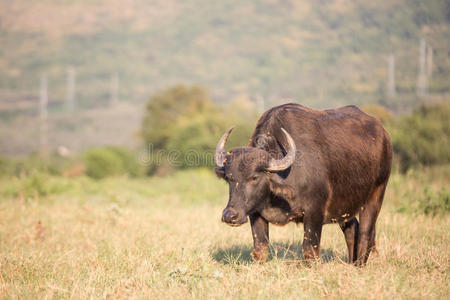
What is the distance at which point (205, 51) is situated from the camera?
8338 centimetres

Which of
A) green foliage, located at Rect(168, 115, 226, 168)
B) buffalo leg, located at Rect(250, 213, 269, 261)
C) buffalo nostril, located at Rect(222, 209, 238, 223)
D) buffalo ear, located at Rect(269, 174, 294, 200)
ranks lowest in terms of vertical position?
green foliage, located at Rect(168, 115, 226, 168)

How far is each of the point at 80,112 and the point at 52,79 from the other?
22740 millimetres

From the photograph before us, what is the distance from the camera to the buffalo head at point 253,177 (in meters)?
5.31

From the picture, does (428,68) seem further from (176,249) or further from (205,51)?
(205,51)

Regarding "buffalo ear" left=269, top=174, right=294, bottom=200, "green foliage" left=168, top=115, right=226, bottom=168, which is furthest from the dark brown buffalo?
"green foliage" left=168, top=115, right=226, bottom=168

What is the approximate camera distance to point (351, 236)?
6465 millimetres

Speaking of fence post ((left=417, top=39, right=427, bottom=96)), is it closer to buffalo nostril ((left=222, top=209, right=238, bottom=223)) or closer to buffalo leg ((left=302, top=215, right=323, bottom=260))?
buffalo leg ((left=302, top=215, right=323, bottom=260))

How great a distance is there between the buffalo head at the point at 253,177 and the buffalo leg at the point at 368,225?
136cm

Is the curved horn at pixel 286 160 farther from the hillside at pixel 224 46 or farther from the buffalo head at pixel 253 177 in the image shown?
the hillside at pixel 224 46

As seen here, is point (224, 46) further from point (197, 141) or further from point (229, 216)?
point (229, 216)

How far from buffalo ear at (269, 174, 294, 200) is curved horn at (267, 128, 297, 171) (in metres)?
0.10

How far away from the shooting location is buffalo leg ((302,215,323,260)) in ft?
18.1


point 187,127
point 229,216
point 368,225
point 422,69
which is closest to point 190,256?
point 229,216

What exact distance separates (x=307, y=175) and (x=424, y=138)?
13749 mm
